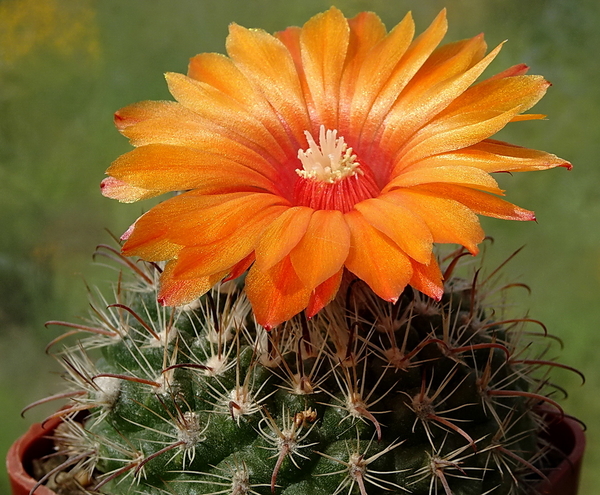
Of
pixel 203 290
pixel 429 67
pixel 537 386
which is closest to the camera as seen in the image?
pixel 203 290

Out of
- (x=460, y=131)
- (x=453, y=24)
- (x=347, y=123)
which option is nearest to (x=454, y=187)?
(x=460, y=131)

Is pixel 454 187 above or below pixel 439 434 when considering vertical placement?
above

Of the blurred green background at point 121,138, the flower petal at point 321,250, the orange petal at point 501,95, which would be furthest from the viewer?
the blurred green background at point 121,138

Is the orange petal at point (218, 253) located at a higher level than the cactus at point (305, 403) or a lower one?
higher

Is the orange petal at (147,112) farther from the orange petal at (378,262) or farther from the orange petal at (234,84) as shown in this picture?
the orange petal at (378,262)

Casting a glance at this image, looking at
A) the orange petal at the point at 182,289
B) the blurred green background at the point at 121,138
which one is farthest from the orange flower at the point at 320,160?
the blurred green background at the point at 121,138

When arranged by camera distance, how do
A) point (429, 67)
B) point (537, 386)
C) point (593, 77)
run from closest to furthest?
point (429, 67)
point (537, 386)
point (593, 77)

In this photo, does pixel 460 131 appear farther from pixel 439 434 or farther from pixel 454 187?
pixel 439 434

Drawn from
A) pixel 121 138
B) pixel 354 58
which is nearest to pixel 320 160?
pixel 354 58

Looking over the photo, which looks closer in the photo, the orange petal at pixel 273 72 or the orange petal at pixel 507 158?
the orange petal at pixel 507 158
